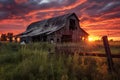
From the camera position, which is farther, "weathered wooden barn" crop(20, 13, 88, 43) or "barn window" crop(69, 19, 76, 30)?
"barn window" crop(69, 19, 76, 30)

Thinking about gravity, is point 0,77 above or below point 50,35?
below

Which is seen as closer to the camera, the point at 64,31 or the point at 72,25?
the point at 64,31

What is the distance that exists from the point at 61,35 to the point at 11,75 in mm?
23555

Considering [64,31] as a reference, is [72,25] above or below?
above

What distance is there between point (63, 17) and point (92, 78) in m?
26.9

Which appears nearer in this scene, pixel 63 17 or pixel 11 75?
pixel 11 75

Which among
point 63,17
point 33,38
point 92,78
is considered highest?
point 63,17

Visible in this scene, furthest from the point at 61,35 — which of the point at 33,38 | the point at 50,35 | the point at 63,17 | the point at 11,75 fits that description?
the point at 11,75

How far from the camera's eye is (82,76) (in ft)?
22.0

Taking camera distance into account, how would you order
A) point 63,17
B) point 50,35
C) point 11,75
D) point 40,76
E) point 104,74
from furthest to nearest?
1. point 63,17
2. point 50,35
3. point 11,75
4. point 40,76
5. point 104,74

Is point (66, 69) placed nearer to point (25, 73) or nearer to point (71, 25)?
point (25, 73)

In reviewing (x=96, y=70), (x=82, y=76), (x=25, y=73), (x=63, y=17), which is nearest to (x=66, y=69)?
(x=82, y=76)

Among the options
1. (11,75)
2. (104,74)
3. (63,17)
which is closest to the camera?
(104,74)

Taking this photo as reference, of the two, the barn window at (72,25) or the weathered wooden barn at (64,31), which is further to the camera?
the barn window at (72,25)
